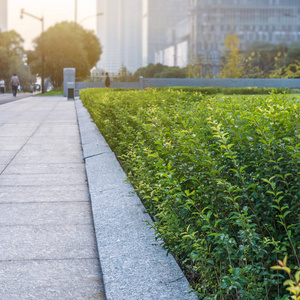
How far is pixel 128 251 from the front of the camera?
171 inches

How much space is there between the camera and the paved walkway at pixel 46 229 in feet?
12.7

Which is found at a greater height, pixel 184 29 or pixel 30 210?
pixel 184 29

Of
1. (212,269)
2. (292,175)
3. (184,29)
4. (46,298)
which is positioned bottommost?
(46,298)

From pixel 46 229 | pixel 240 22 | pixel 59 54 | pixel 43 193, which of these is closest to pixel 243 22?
pixel 240 22

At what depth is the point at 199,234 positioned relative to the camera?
11.5 feet

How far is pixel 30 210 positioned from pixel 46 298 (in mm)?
2448

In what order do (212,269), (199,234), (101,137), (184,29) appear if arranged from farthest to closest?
1. (184,29)
2. (101,137)
3. (199,234)
4. (212,269)

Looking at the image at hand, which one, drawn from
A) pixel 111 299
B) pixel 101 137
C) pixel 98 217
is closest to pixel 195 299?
pixel 111 299

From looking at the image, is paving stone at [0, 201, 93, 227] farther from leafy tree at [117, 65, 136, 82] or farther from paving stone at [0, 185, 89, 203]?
leafy tree at [117, 65, 136, 82]

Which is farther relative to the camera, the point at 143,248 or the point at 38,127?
the point at 38,127

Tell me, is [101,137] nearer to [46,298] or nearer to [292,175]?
[46,298]

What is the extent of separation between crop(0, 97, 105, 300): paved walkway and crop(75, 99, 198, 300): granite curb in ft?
0.45

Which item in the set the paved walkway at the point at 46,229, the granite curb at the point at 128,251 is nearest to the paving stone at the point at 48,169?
the paved walkway at the point at 46,229

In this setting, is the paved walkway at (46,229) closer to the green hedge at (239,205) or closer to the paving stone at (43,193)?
the paving stone at (43,193)
